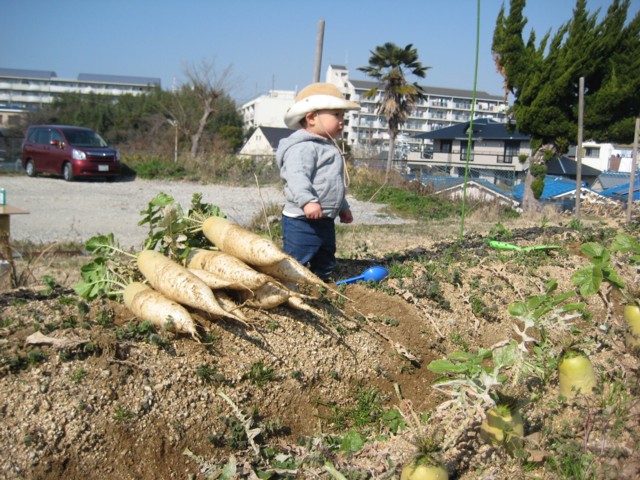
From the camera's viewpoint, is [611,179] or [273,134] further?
[273,134]

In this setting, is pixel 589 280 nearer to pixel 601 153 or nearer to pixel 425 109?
pixel 601 153

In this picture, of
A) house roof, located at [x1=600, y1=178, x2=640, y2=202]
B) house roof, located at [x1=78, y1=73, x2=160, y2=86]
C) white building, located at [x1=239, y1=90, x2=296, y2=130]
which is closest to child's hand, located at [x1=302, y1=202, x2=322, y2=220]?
house roof, located at [x1=600, y1=178, x2=640, y2=202]

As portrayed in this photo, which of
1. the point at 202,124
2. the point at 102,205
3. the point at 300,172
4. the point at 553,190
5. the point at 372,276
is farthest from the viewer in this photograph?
the point at 202,124

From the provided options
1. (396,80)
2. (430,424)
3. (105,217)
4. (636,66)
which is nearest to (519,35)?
(636,66)

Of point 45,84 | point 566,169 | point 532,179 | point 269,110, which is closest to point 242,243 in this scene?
point 532,179

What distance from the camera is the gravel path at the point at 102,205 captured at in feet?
33.5

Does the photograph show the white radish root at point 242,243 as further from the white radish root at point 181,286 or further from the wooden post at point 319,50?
the wooden post at point 319,50

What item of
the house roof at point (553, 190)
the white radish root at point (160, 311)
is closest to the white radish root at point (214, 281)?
the white radish root at point (160, 311)

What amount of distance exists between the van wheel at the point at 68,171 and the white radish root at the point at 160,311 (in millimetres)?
16810

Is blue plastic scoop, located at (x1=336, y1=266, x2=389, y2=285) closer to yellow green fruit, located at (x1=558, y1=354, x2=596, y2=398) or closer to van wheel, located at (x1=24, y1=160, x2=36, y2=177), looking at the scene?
yellow green fruit, located at (x1=558, y1=354, x2=596, y2=398)

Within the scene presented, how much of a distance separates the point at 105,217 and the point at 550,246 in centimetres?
943

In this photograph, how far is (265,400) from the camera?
2824 millimetres

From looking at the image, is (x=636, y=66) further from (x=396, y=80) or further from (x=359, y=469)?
(x=359, y=469)

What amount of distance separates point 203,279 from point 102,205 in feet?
40.6
